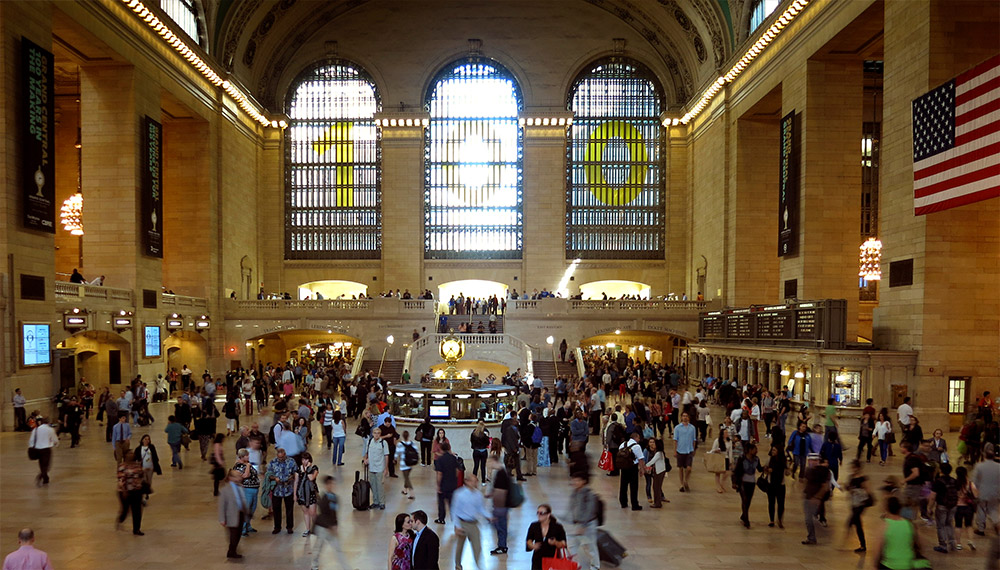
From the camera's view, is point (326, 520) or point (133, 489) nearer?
point (326, 520)

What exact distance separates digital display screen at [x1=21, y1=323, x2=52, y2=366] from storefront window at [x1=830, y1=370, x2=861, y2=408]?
21.5 meters

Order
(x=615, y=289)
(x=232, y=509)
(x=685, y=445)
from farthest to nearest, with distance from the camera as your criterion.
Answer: (x=615, y=289), (x=685, y=445), (x=232, y=509)

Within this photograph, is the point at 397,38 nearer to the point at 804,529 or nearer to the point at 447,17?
the point at 447,17

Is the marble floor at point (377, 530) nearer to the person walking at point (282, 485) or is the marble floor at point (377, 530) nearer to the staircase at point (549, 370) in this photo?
the person walking at point (282, 485)

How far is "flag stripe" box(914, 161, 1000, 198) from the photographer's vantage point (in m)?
14.7

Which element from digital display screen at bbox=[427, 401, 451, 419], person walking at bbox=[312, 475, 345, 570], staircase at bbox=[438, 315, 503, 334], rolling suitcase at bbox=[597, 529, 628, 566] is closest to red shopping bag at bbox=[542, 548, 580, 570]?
rolling suitcase at bbox=[597, 529, 628, 566]

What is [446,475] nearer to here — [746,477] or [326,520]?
[326,520]

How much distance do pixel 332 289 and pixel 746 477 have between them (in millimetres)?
38291

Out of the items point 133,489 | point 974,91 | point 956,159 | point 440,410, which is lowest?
point 440,410

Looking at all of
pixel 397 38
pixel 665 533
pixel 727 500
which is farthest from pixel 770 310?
pixel 397 38

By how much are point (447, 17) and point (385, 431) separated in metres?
35.1

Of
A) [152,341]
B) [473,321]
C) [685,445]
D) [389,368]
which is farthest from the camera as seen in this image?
[473,321]

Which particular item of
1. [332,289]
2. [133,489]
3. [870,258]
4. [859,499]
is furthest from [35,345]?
[870,258]

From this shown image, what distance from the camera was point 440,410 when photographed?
19.2m
